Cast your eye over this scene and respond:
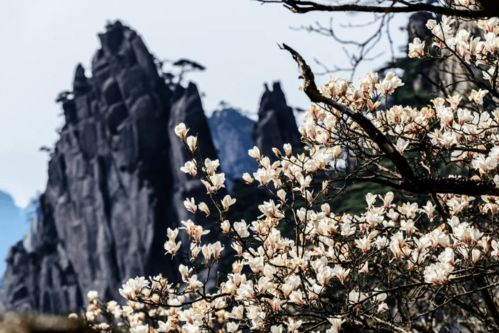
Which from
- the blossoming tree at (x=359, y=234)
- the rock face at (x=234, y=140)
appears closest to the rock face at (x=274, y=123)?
the blossoming tree at (x=359, y=234)

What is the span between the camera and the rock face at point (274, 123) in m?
41.8

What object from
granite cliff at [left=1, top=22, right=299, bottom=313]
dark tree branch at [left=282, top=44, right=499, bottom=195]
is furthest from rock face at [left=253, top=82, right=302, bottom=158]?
dark tree branch at [left=282, top=44, right=499, bottom=195]

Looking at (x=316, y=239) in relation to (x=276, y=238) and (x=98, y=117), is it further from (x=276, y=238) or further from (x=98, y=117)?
(x=98, y=117)

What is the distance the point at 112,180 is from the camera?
4375 centimetres

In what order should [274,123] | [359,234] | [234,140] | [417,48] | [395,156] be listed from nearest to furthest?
[395,156], [417,48], [359,234], [274,123], [234,140]

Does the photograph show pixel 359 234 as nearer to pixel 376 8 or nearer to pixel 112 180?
pixel 376 8

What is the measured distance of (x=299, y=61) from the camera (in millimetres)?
2904

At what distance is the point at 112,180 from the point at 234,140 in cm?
6285

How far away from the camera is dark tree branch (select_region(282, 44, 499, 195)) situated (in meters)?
2.92

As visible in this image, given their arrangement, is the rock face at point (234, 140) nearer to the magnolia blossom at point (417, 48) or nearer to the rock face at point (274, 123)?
the rock face at point (274, 123)

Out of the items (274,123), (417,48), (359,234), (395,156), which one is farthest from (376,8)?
(274,123)

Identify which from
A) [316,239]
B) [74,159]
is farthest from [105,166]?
[316,239]

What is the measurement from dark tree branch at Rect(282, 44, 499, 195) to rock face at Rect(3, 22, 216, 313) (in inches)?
1407

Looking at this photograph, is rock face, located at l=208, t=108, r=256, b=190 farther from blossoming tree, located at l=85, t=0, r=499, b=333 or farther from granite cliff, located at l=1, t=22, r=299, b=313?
blossoming tree, located at l=85, t=0, r=499, b=333
